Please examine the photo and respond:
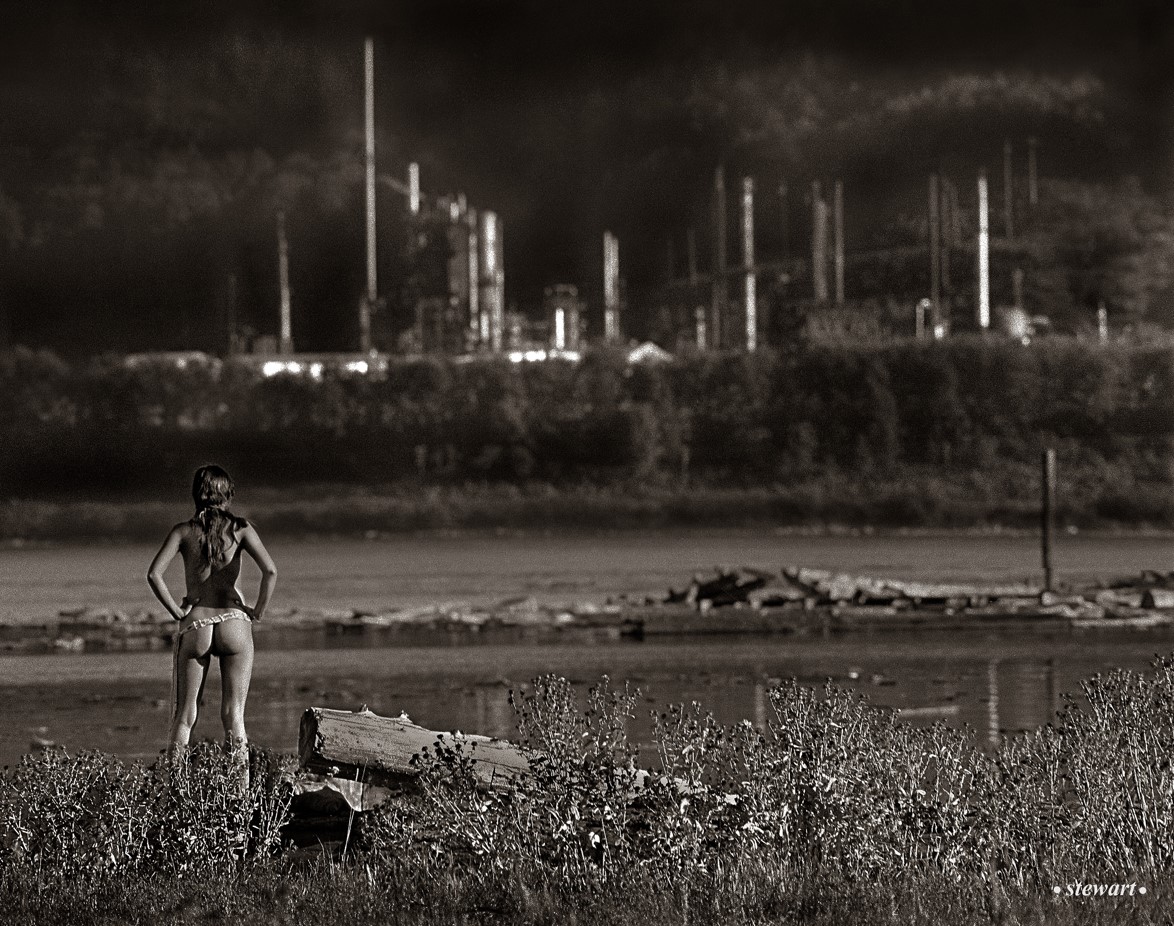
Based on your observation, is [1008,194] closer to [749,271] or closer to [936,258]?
[936,258]

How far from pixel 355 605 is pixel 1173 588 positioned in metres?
13.9

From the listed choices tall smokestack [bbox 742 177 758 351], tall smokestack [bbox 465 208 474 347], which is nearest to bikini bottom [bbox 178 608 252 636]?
tall smokestack [bbox 742 177 758 351]

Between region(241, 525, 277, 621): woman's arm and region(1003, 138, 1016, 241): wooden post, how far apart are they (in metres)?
140

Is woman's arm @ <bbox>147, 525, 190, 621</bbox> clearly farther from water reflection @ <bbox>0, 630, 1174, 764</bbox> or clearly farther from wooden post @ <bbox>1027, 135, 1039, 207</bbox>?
wooden post @ <bbox>1027, 135, 1039, 207</bbox>

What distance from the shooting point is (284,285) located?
13962 centimetres

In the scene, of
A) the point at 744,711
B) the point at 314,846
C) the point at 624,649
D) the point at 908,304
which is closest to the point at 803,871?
the point at 314,846

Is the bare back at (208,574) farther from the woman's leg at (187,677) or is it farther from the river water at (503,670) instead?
the river water at (503,670)

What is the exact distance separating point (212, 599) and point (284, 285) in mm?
129921

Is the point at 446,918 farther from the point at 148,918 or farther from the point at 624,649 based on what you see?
the point at 624,649

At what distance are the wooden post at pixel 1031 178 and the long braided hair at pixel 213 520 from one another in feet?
485

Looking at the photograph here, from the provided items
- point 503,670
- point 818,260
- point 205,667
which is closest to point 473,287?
point 818,260

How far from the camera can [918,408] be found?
11319 cm

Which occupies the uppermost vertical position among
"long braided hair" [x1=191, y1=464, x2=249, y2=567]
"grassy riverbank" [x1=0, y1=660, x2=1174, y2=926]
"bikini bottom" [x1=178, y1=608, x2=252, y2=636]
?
"long braided hair" [x1=191, y1=464, x2=249, y2=567]

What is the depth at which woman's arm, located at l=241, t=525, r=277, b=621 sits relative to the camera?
1120 cm
